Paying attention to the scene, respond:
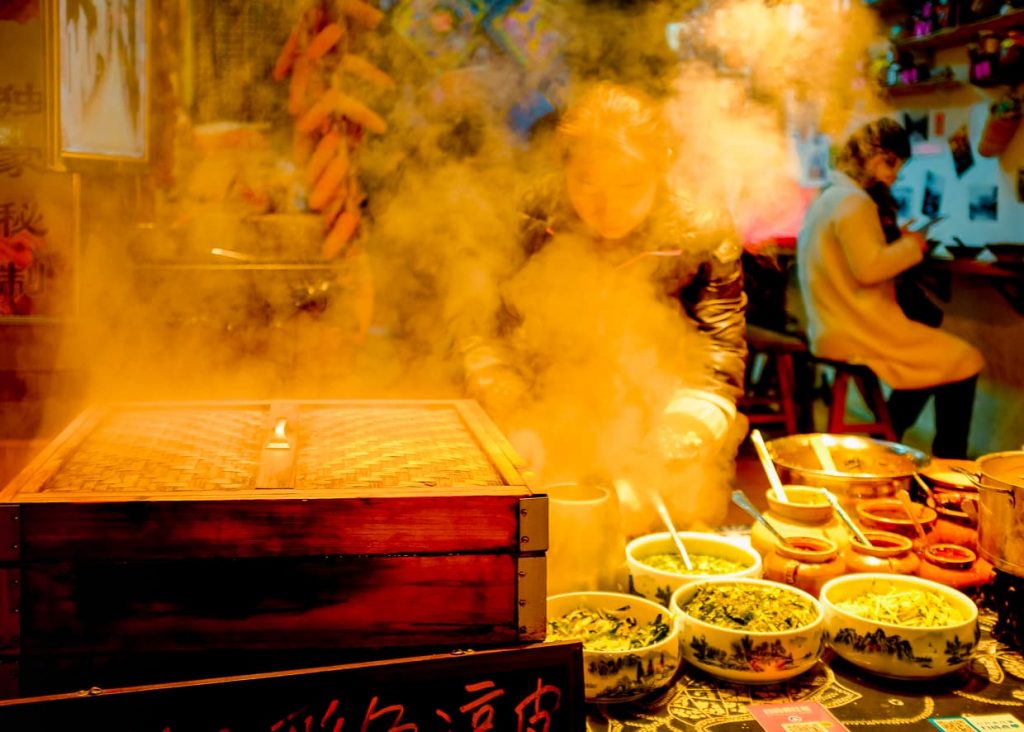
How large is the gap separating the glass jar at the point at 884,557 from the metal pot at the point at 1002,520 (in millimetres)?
142

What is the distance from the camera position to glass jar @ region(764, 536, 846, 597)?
6.10 ft

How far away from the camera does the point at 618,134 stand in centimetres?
276

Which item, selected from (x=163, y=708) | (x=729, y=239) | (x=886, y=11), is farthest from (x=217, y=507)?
(x=886, y=11)

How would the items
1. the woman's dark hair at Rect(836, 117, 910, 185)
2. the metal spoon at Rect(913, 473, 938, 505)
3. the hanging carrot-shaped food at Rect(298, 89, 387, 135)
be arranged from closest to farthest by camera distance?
the metal spoon at Rect(913, 473, 938, 505), the hanging carrot-shaped food at Rect(298, 89, 387, 135), the woman's dark hair at Rect(836, 117, 910, 185)

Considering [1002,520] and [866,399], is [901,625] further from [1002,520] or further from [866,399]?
[866,399]

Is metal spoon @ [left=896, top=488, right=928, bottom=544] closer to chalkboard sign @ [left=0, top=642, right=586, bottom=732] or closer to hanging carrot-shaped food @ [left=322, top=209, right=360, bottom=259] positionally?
chalkboard sign @ [left=0, top=642, right=586, bottom=732]

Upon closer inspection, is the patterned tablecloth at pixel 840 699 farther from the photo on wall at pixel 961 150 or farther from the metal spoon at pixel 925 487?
the photo on wall at pixel 961 150

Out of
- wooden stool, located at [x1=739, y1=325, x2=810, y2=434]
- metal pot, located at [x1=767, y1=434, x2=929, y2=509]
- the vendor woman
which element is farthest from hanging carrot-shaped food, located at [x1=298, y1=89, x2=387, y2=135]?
wooden stool, located at [x1=739, y1=325, x2=810, y2=434]

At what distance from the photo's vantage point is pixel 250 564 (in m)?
1.30

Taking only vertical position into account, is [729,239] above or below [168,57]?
below

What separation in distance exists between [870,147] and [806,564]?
453 centimetres

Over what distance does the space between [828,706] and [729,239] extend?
186 centimetres

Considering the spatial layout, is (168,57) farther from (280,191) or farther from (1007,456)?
(1007,456)

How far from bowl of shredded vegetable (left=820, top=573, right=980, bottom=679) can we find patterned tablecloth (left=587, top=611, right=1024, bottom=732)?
0.03 m
